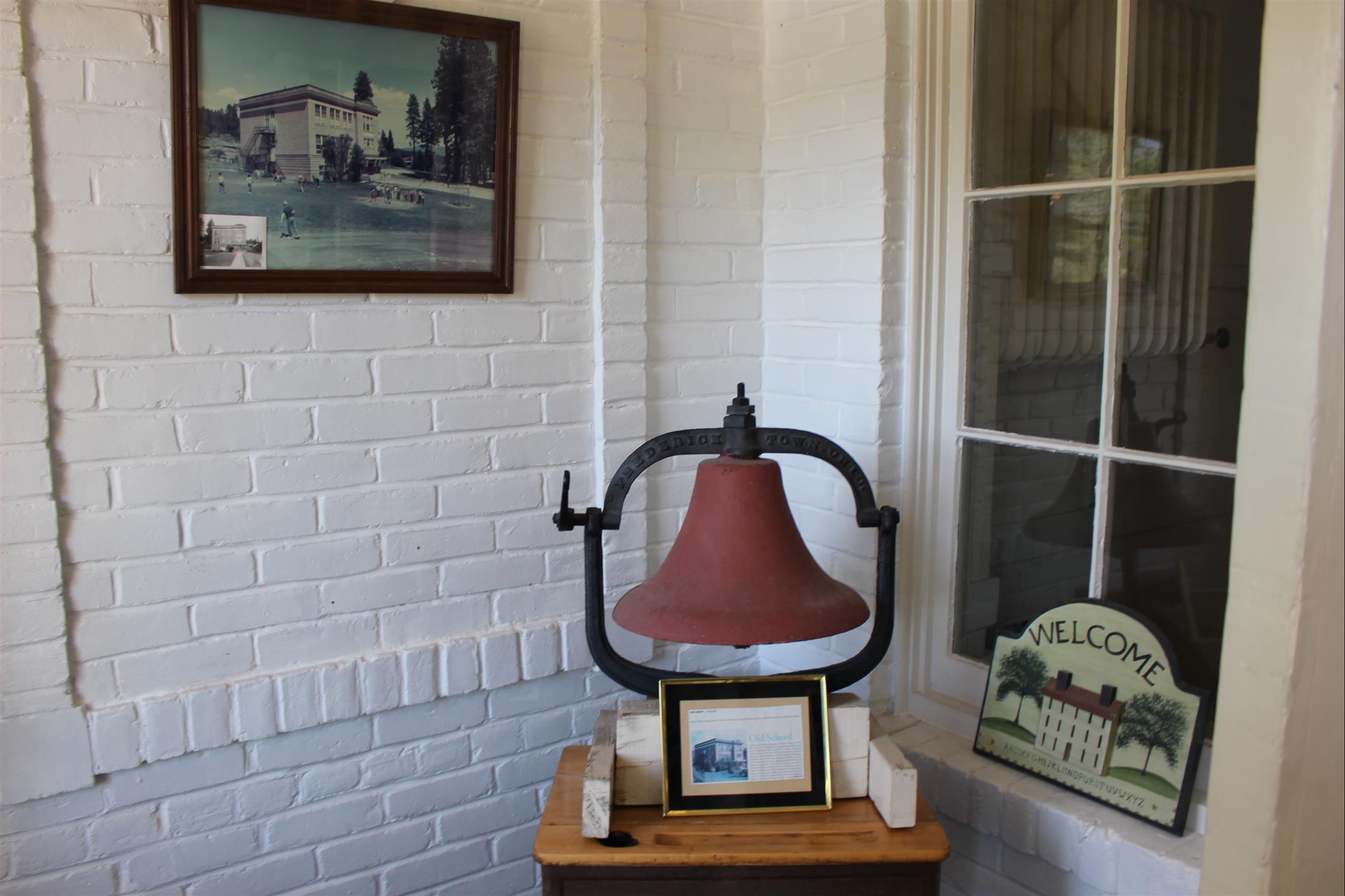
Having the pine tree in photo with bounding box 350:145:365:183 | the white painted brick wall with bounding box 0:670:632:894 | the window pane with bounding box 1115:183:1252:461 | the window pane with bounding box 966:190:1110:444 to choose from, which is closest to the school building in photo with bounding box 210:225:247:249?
the pine tree in photo with bounding box 350:145:365:183

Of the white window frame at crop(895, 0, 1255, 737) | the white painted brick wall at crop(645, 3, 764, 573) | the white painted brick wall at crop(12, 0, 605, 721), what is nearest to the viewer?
the white painted brick wall at crop(12, 0, 605, 721)

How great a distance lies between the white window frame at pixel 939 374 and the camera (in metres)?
2.06

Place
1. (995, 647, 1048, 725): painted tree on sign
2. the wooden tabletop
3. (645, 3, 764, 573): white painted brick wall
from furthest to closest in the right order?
Answer: (645, 3, 764, 573): white painted brick wall, (995, 647, 1048, 725): painted tree on sign, the wooden tabletop

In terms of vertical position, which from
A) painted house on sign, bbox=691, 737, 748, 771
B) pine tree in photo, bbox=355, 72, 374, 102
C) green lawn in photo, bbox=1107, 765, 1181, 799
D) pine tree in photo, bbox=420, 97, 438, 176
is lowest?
green lawn in photo, bbox=1107, 765, 1181, 799

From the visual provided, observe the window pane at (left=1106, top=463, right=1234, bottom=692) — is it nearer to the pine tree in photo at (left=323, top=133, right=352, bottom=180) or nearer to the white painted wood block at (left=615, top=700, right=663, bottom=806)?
the white painted wood block at (left=615, top=700, right=663, bottom=806)

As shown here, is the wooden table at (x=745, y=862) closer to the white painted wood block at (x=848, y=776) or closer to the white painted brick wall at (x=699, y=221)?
the white painted wood block at (x=848, y=776)

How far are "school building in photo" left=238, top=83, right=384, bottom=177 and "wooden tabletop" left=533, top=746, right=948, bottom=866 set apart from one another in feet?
4.05

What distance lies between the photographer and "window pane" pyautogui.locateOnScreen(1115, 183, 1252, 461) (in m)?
1.64

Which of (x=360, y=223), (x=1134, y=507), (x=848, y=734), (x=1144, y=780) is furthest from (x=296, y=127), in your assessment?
(x=1144, y=780)

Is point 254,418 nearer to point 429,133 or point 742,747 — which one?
point 429,133

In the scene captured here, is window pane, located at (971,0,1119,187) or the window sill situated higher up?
window pane, located at (971,0,1119,187)

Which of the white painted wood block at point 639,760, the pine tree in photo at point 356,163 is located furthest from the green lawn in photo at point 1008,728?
the pine tree in photo at point 356,163

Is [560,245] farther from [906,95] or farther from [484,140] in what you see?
[906,95]

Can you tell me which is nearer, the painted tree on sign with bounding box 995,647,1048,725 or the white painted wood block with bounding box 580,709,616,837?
the white painted wood block with bounding box 580,709,616,837
